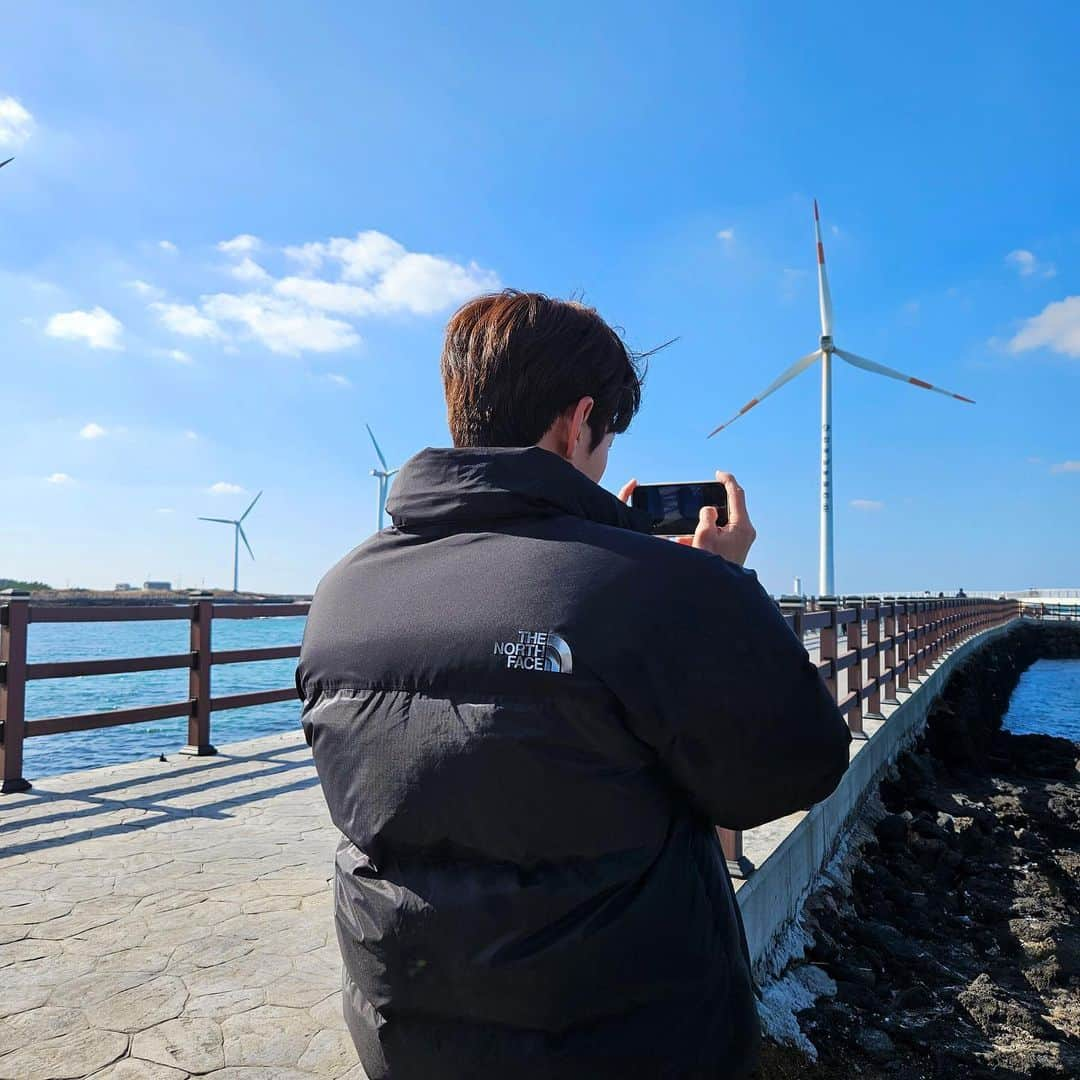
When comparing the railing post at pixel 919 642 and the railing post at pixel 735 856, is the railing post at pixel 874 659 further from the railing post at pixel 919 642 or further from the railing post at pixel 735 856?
the railing post at pixel 735 856

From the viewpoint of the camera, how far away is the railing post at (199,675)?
7.19 metres

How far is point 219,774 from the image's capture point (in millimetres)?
6637

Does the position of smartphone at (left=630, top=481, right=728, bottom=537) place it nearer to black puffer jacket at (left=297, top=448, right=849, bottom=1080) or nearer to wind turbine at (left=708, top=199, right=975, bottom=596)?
A: black puffer jacket at (left=297, top=448, right=849, bottom=1080)

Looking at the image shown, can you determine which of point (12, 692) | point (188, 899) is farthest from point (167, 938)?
point (12, 692)

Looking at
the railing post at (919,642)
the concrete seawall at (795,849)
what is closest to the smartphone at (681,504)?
the concrete seawall at (795,849)

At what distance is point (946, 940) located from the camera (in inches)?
220

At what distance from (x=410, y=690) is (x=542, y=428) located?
0.48 m

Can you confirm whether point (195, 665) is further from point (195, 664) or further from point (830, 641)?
point (830, 641)

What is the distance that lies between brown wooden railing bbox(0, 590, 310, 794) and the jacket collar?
5.37 m

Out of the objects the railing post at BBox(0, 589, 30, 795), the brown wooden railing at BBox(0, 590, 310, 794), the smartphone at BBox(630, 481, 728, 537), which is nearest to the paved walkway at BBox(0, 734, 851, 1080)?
the railing post at BBox(0, 589, 30, 795)

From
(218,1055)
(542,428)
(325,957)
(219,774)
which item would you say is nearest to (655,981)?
(542,428)

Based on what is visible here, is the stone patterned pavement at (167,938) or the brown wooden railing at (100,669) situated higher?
the brown wooden railing at (100,669)

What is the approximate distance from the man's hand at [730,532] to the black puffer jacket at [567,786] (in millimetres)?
324

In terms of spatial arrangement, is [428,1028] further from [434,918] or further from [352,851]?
[352,851]
